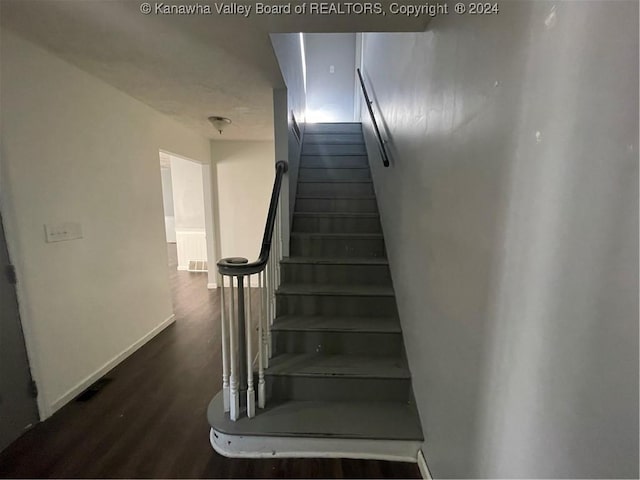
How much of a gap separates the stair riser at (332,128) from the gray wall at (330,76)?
52.4 inches

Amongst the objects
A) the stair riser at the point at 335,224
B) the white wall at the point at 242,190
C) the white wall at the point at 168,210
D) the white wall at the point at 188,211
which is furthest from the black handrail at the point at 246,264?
the white wall at the point at 168,210

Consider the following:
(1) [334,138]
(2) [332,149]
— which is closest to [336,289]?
(2) [332,149]

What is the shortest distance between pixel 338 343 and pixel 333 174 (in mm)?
2019

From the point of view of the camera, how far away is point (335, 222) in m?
2.80

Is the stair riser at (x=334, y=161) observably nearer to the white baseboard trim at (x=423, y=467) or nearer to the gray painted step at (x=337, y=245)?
the gray painted step at (x=337, y=245)

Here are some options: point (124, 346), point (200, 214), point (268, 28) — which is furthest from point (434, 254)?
point (200, 214)

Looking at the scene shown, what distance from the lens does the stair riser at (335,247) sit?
253cm

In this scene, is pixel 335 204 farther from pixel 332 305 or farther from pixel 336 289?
pixel 332 305

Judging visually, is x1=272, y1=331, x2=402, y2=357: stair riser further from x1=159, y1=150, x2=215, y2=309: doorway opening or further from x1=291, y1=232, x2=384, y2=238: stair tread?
x1=159, y1=150, x2=215, y2=309: doorway opening

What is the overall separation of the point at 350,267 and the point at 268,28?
5.37 feet

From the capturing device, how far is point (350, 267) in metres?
2.33

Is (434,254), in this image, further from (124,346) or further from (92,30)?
(124,346)

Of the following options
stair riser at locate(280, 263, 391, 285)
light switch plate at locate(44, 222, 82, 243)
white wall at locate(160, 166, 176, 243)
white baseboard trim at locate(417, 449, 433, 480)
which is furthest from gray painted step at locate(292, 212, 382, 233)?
white wall at locate(160, 166, 176, 243)

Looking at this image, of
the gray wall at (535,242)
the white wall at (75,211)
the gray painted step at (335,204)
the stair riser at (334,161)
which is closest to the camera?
the gray wall at (535,242)
